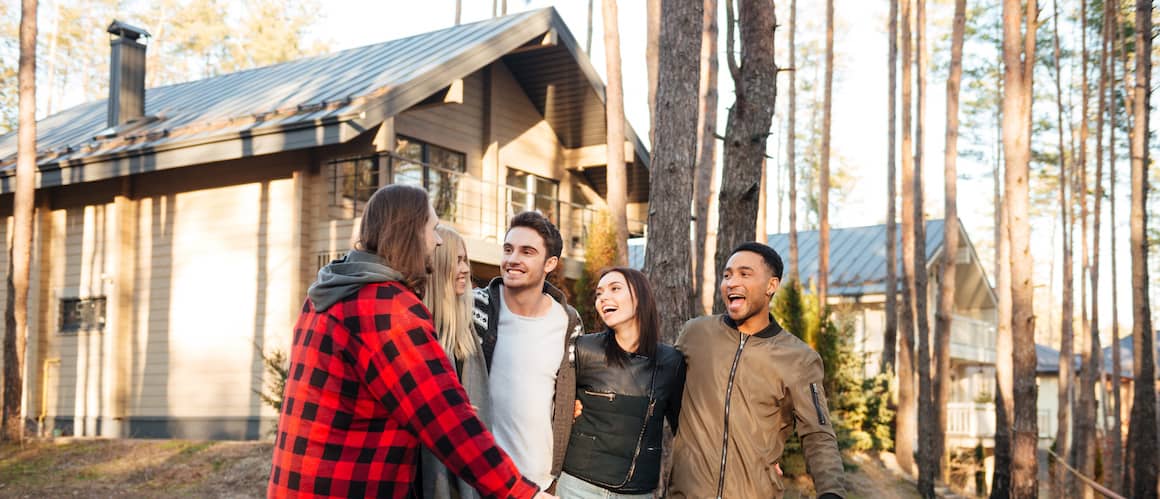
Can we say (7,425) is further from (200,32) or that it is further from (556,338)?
(200,32)

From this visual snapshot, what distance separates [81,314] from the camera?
17.9 metres

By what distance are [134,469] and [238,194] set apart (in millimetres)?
4849

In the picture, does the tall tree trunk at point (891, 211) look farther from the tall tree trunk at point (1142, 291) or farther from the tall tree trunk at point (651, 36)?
the tall tree trunk at point (651, 36)

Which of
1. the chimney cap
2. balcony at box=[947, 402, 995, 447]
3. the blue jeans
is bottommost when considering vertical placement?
balcony at box=[947, 402, 995, 447]

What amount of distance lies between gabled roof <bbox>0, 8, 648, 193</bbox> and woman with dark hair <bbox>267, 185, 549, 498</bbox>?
11503 mm

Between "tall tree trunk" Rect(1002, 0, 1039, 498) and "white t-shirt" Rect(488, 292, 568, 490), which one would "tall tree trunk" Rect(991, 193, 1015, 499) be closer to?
"tall tree trunk" Rect(1002, 0, 1039, 498)

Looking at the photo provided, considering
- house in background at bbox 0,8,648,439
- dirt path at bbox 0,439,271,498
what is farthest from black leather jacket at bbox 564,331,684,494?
house in background at bbox 0,8,648,439

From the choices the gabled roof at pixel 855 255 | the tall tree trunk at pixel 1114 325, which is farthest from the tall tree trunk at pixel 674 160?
the gabled roof at pixel 855 255

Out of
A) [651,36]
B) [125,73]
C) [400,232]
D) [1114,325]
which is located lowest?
[1114,325]

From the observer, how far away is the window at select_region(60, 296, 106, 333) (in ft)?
57.7

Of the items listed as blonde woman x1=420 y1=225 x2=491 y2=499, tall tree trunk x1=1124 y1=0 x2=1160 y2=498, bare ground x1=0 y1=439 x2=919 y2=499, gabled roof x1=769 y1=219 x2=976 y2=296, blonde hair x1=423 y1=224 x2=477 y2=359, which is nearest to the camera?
blonde woman x1=420 y1=225 x2=491 y2=499

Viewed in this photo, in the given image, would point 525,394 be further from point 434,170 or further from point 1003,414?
point 1003,414

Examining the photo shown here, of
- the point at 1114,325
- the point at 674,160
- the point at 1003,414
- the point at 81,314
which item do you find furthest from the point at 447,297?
the point at 1114,325

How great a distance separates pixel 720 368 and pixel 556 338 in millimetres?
702
